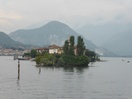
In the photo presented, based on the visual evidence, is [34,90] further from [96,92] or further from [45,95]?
[96,92]

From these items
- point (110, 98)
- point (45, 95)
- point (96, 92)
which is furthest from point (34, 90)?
point (110, 98)

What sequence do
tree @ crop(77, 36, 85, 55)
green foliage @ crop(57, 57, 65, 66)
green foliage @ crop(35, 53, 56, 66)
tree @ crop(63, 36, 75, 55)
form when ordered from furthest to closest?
1. tree @ crop(77, 36, 85, 55)
2. tree @ crop(63, 36, 75, 55)
3. green foliage @ crop(57, 57, 65, 66)
4. green foliage @ crop(35, 53, 56, 66)

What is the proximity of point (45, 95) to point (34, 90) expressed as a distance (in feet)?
21.9

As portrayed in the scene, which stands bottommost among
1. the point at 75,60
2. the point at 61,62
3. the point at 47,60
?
the point at 61,62

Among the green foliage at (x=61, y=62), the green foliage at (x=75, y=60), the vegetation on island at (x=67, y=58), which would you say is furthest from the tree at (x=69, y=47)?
the green foliage at (x=61, y=62)

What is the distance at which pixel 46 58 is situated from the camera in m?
163

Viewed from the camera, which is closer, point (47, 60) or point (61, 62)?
point (47, 60)

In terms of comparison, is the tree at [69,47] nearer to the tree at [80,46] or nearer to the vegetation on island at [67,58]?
the vegetation on island at [67,58]

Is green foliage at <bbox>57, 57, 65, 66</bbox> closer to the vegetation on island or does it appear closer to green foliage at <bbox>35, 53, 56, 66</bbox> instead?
the vegetation on island

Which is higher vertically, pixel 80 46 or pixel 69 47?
pixel 80 46

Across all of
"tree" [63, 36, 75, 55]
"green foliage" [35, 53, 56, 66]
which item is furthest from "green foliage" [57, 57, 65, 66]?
"tree" [63, 36, 75, 55]

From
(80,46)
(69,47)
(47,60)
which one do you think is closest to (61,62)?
(47,60)

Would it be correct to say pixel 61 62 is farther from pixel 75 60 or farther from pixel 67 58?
pixel 75 60

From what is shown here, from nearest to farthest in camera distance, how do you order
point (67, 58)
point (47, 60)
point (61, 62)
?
point (47, 60) → point (67, 58) → point (61, 62)
